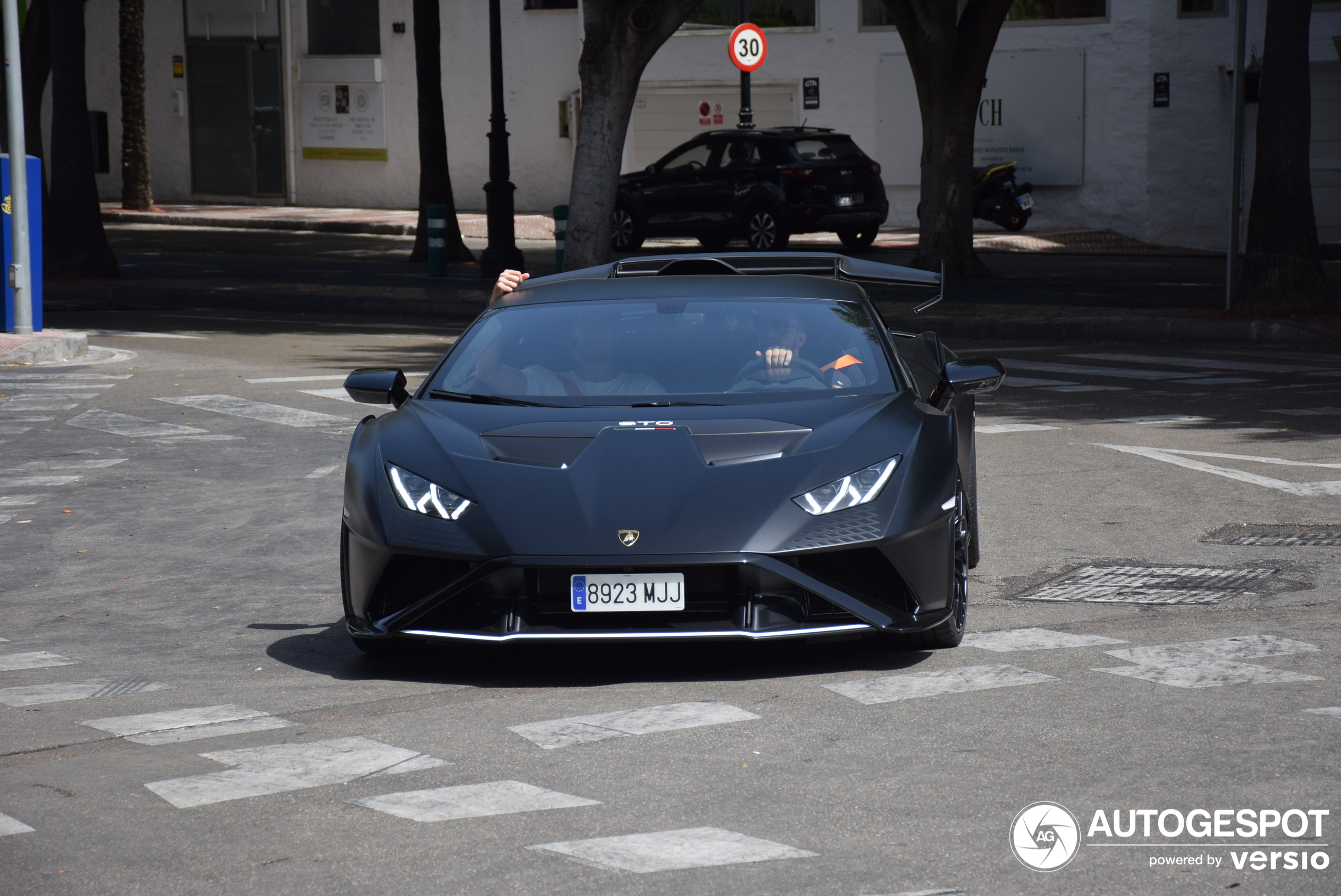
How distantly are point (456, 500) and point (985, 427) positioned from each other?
21.5 feet

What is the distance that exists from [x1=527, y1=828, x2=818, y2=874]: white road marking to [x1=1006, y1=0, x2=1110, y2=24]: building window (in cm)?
3055

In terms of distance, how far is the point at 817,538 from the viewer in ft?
16.9

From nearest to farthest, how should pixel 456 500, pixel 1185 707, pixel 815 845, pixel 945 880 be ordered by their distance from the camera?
pixel 945 880
pixel 815 845
pixel 1185 707
pixel 456 500

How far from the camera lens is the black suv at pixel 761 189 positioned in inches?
1050

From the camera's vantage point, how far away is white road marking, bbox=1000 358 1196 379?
13953 mm

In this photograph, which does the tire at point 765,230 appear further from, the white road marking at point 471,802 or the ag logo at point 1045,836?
the ag logo at point 1045,836

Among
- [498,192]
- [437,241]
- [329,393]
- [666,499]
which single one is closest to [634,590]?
[666,499]

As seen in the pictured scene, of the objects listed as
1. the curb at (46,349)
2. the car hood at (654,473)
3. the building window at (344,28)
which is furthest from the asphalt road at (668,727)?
the building window at (344,28)

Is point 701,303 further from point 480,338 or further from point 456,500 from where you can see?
point 456,500

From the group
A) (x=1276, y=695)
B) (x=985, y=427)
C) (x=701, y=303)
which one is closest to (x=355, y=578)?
(x=701, y=303)

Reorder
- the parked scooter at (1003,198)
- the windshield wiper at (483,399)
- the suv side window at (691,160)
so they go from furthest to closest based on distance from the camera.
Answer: the parked scooter at (1003,198)
the suv side window at (691,160)
the windshield wiper at (483,399)

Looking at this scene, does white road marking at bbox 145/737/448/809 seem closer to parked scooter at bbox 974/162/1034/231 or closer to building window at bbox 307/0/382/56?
parked scooter at bbox 974/162/1034/231

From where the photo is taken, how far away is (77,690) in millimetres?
5535

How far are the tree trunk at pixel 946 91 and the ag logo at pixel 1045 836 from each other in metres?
17.7
